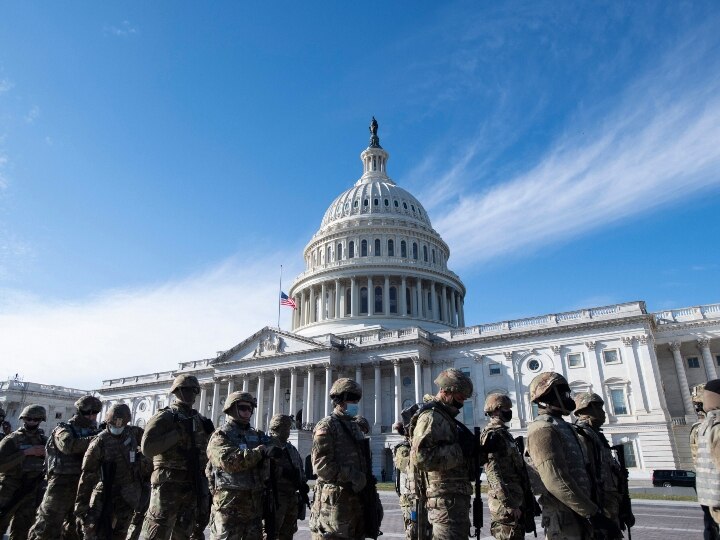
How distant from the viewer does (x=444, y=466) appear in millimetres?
5652

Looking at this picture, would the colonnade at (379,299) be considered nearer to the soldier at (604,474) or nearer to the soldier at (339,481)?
the soldier at (604,474)

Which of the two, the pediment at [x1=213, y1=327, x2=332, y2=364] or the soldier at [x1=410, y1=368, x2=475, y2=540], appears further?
the pediment at [x1=213, y1=327, x2=332, y2=364]

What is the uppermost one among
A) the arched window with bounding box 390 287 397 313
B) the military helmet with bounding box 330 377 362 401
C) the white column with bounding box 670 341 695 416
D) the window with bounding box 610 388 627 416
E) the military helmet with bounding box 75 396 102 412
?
the arched window with bounding box 390 287 397 313

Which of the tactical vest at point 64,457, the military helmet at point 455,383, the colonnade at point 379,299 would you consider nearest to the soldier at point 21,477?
the tactical vest at point 64,457

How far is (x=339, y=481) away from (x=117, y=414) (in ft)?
15.5

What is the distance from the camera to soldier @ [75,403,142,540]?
8.00 m

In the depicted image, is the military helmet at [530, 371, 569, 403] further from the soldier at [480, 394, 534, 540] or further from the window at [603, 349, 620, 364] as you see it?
the window at [603, 349, 620, 364]

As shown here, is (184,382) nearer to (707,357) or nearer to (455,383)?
(455,383)

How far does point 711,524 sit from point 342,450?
15.6ft

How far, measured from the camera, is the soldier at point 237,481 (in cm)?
648

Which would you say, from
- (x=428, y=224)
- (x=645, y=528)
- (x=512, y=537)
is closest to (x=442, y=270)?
(x=428, y=224)

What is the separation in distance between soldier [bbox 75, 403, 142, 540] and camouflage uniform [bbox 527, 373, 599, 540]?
6.49 m

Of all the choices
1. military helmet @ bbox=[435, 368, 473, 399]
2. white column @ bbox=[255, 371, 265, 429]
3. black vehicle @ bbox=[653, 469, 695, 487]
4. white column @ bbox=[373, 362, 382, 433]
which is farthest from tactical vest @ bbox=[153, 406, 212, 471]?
white column @ bbox=[255, 371, 265, 429]

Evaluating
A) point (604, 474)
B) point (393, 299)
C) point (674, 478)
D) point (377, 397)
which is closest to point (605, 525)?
point (604, 474)
